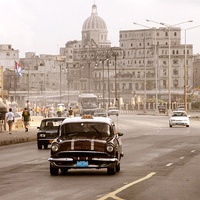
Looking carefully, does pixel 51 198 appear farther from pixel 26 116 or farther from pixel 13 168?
pixel 26 116

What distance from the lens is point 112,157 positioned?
22875 millimetres

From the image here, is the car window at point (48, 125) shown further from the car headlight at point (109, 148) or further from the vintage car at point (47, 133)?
the car headlight at point (109, 148)

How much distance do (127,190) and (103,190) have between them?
0.48 metres

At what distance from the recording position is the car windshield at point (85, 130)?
23734mm

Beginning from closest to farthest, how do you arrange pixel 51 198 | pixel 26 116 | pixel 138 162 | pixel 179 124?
pixel 51 198 → pixel 138 162 → pixel 26 116 → pixel 179 124

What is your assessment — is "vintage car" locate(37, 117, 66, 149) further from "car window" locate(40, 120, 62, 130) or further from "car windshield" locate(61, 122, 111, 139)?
"car windshield" locate(61, 122, 111, 139)

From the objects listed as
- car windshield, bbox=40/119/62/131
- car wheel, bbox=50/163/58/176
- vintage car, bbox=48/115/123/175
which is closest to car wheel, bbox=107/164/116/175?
vintage car, bbox=48/115/123/175

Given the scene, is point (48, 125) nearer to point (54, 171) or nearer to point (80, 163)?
point (54, 171)

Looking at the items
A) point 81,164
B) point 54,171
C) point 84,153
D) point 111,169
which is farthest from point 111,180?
point 54,171

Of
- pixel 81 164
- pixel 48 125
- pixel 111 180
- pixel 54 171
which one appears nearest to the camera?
pixel 111 180

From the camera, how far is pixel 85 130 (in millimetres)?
24062

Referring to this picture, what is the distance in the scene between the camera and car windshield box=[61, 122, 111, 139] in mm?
23734

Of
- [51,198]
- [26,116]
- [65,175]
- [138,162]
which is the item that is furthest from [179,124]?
[51,198]

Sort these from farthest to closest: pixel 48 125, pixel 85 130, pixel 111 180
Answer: pixel 48 125, pixel 85 130, pixel 111 180
